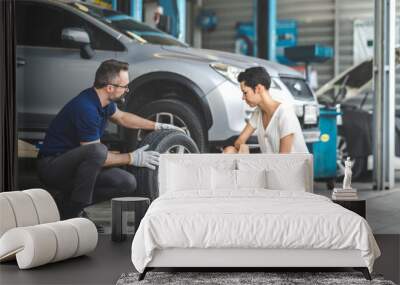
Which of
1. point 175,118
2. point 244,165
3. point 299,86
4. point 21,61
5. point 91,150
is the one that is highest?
point 21,61

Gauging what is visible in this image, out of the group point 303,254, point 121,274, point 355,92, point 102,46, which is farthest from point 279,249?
point 102,46

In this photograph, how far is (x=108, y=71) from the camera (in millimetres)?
6301

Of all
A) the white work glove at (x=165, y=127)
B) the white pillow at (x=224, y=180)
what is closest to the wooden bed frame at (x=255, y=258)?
the white pillow at (x=224, y=180)

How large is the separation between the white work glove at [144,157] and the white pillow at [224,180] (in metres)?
0.92

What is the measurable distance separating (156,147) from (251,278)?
2318mm

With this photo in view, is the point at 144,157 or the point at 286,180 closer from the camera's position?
the point at 286,180

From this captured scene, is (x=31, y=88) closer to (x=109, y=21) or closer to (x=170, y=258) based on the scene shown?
(x=109, y=21)

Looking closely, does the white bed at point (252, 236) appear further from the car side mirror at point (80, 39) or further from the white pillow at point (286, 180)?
the car side mirror at point (80, 39)

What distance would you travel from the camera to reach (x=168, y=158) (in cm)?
596

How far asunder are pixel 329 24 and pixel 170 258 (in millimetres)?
3128

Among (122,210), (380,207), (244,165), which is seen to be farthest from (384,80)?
(122,210)

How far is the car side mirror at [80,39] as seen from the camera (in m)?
6.30

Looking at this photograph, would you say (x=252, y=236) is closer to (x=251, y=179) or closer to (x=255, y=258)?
(x=255, y=258)

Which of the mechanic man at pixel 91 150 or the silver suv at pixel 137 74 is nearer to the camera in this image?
the silver suv at pixel 137 74
